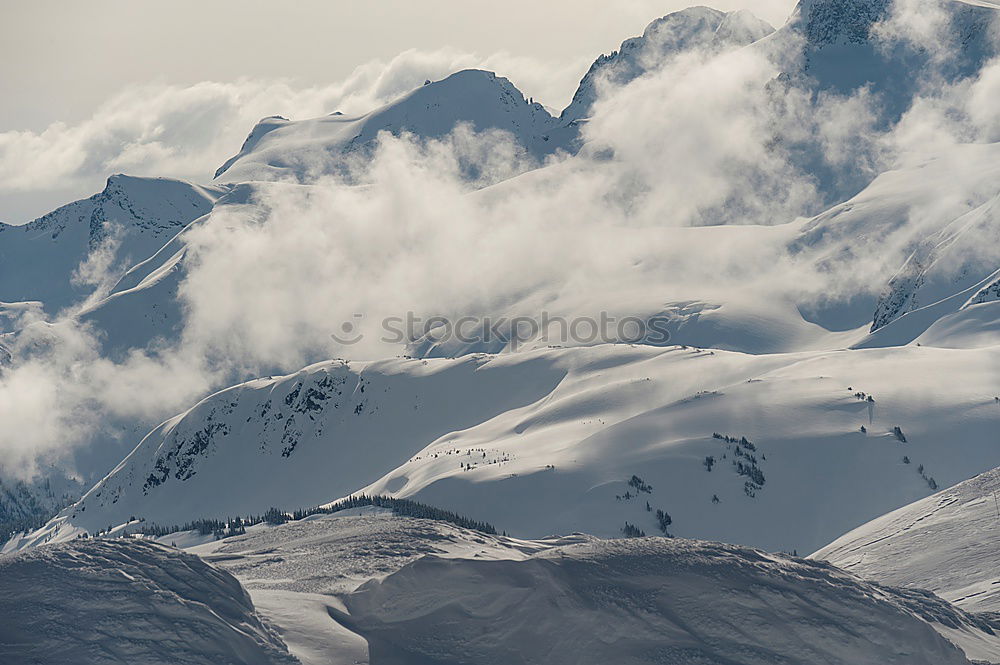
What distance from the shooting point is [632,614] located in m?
71.4

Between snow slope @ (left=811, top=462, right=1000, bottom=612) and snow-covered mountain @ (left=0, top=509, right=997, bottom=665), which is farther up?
snow-covered mountain @ (left=0, top=509, right=997, bottom=665)

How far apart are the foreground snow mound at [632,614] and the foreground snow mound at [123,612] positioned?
21.8ft

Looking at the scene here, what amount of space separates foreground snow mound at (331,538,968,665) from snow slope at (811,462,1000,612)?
1823 cm

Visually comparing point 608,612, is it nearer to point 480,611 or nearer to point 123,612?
point 480,611

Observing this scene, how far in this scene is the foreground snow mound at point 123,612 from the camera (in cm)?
6444

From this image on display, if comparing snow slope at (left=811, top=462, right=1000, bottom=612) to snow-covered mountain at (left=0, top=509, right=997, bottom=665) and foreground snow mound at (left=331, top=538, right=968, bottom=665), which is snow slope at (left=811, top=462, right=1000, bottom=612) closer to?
foreground snow mound at (left=331, top=538, right=968, bottom=665)

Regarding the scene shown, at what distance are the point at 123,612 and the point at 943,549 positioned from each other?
68157mm

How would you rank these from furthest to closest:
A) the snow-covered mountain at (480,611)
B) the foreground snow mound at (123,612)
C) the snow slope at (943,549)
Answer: the snow slope at (943,549) < the snow-covered mountain at (480,611) < the foreground snow mound at (123,612)

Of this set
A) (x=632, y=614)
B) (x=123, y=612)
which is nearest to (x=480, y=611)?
(x=632, y=614)

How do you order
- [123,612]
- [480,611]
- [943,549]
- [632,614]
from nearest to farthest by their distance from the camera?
[123,612] → [632,614] → [480,611] → [943,549]

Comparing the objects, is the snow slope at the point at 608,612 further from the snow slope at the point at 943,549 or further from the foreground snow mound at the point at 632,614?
the snow slope at the point at 943,549

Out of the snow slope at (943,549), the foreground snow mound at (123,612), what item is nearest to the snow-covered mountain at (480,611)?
the foreground snow mound at (123,612)

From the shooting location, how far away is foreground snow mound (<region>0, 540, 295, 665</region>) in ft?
211

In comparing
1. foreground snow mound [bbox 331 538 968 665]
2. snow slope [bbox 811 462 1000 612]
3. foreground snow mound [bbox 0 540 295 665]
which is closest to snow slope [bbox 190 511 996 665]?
foreground snow mound [bbox 331 538 968 665]
